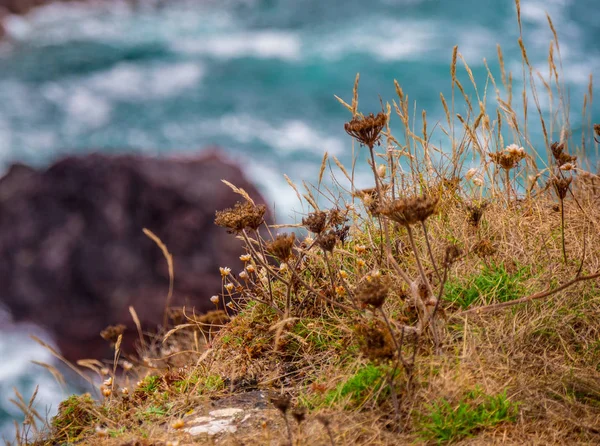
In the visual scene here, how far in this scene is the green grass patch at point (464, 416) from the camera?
1.66 m

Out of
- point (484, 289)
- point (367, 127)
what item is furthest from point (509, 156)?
point (367, 127)

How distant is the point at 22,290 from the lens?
20.8ft

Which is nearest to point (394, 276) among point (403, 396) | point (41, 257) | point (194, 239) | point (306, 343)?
point (306, 343)

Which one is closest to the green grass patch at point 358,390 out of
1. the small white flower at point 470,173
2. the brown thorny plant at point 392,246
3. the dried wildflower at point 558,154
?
the brown thorny plant at point 392,246

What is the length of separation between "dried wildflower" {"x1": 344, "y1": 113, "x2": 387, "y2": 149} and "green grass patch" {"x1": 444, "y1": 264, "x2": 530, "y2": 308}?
0.86 meters

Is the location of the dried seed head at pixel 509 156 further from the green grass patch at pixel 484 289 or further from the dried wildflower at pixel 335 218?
the dried wildflower at pixel 335 218

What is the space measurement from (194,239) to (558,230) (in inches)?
182

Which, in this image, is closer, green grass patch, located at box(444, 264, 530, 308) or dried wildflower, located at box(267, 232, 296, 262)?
dried wildflower, located at box(267, 232, 296, 262)

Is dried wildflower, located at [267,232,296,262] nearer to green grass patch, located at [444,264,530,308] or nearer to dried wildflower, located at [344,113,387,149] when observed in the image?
dried wildflower, located at [344,113,387,149]

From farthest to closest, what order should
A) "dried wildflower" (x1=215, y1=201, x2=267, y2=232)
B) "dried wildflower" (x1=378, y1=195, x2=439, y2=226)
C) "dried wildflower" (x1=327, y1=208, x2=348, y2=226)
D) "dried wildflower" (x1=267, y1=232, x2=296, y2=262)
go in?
"dried wildflower" (x1=327, y1=208, x2=348, y2=226) < "dried wildflower" (x1=215, y1=201, x2=267, y2=232) < "dried wildflower" (x1=267, y1=232, x2=296, y2=262) < "dried wildflower" (x1=378, y1=195, x2=439, y2=226)

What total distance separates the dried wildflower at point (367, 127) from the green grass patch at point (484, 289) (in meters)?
0.86

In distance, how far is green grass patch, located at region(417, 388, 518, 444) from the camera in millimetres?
1663

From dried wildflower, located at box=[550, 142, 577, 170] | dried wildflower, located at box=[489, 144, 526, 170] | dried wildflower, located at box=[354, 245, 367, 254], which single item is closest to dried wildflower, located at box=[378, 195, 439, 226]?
dried wildflower, located at box=[354, 245, 367, 254]

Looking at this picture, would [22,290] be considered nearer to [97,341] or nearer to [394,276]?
[97,341]
